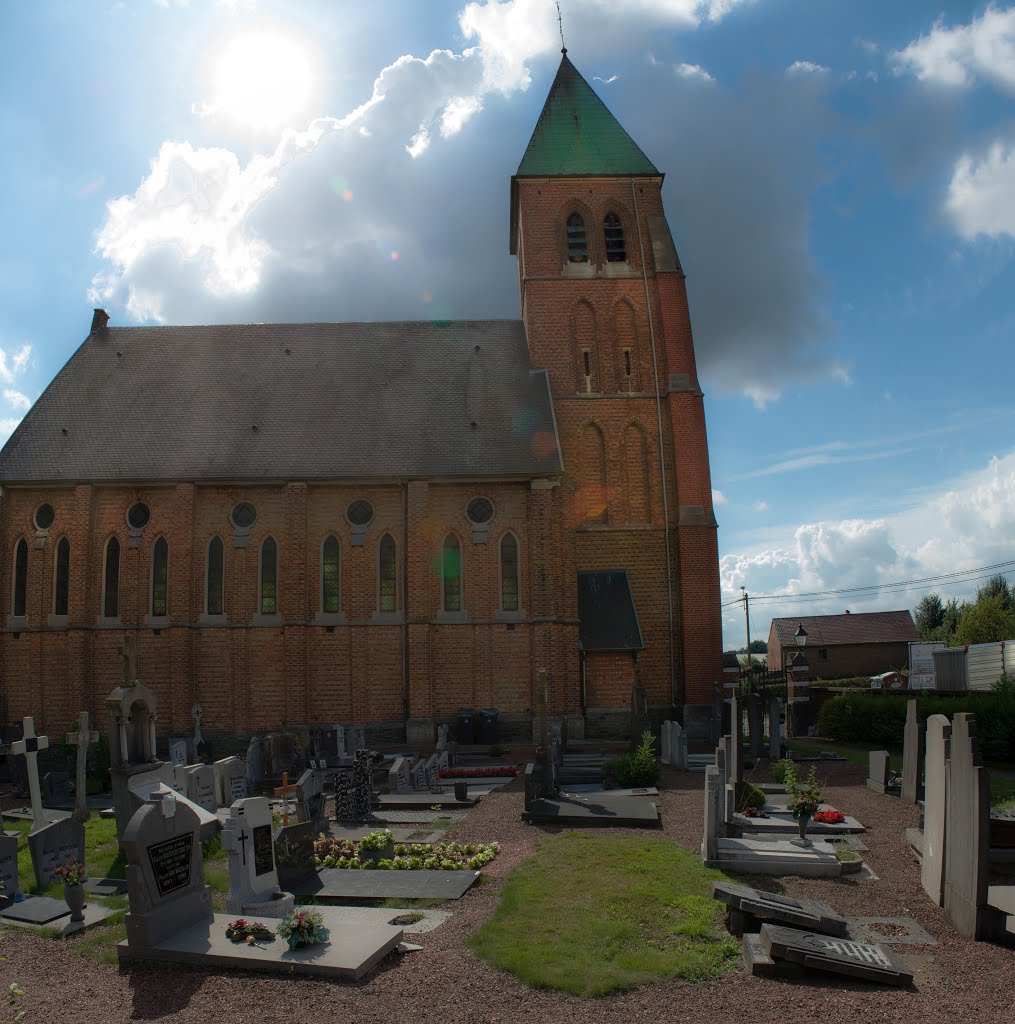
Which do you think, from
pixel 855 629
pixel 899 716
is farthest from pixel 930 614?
pixel 899 716

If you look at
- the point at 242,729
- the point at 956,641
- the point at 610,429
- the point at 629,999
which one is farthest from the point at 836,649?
the point at 629,999

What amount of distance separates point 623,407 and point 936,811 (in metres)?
18.5

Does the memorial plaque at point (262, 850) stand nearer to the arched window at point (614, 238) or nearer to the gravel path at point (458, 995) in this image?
the gravel path at point (458, 995)

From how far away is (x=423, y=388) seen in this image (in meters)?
27.8

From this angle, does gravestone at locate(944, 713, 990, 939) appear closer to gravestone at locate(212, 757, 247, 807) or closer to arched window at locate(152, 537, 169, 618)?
gravestone at locate(212, 757, 247, 807)

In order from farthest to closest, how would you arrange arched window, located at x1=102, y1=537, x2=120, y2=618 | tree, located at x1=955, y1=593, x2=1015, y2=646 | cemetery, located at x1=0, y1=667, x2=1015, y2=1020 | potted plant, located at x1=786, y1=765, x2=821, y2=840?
1. tree, located at x1=955, y1=593, x2=1015, y2=646
2. arched window, located at x1=102, y1=537, x2=120, y2=618
3. potted plant, located at x1=786, y1=765, x2=821, y2=840
4. cemetery, located at x1=0, y1=667, x2=1015, y2=1020

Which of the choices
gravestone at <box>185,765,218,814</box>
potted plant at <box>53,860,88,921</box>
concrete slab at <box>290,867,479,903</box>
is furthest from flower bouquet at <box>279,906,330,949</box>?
gravestone at <box>185,765,218,814</box>

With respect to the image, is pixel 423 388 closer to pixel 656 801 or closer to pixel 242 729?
pixel 242 729

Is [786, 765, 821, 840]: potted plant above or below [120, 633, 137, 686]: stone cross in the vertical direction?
below

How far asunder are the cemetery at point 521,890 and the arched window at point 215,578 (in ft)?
29.5

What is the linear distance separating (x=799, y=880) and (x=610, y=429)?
17.9 meters

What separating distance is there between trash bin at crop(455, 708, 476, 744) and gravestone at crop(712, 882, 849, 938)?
15.3 m

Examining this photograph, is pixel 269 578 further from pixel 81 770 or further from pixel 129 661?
pixel 129 661

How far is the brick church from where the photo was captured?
A: 2409 centimetres
